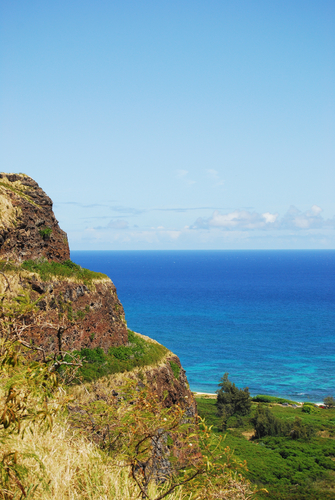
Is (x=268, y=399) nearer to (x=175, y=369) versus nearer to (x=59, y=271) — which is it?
(x=175, y=369)

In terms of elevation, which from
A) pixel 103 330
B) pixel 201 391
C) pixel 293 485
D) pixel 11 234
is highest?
pixel 11 234

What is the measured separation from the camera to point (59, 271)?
2545 cm

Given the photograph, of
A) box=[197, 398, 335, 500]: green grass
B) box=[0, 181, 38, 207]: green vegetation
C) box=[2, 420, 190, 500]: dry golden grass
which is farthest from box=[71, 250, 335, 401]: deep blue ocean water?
box=[2, 420, 190, 500]: dry golden grass

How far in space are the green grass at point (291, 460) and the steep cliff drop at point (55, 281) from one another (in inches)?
508

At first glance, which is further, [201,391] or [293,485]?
[201,391]

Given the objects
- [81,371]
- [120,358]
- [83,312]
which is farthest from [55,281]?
[120,358]

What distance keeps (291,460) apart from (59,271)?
1361 inches

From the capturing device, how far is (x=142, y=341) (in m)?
31.8

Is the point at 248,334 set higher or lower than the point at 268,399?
higher

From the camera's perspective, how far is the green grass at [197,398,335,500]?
1296 inches

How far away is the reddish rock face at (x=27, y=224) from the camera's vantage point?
23.5 metres

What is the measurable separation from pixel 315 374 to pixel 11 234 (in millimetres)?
72205

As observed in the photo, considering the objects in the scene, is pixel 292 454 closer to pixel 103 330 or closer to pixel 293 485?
pixel 293 485

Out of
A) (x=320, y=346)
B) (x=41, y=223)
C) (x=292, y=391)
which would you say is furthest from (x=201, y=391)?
→ (x=41, y=223)
